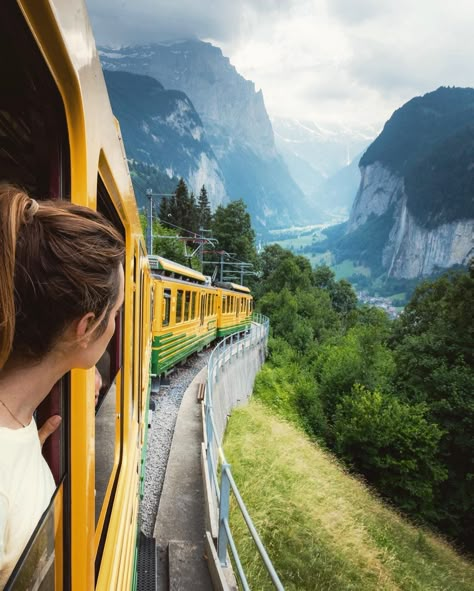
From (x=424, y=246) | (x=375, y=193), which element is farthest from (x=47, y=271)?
(x=375, y=193)

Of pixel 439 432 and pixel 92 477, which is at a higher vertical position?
pixel 92 477

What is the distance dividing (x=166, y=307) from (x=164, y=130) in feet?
601

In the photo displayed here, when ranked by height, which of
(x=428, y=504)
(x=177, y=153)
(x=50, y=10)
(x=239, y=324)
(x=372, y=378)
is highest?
(x=177, y=153)

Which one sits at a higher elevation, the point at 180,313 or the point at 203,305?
the point at 203,305

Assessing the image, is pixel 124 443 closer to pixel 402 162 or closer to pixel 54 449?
pixel 54 449

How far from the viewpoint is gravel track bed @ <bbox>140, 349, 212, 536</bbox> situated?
6.06 metres

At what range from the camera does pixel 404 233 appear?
139 meters

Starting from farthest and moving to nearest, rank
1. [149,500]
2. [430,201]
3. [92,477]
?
[430,201] < [149,500] < [92,477]

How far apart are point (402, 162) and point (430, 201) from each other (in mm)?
46320

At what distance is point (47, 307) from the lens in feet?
2.98

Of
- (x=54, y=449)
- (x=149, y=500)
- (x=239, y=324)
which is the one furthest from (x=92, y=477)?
(x=239, y=324)

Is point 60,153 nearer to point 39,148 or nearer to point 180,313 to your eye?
point 39,148

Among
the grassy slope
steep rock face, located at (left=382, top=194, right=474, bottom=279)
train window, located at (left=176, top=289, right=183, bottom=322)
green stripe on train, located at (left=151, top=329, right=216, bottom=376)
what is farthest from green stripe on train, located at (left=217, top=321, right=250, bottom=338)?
steep rock face, located at (left=382, top=194, right=474, bottom=279)

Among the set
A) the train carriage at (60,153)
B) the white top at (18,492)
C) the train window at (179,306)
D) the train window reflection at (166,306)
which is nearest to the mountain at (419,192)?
the train window at (179,306)
